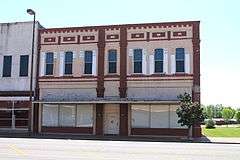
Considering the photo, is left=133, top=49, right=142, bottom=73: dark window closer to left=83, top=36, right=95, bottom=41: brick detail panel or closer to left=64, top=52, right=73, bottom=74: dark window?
left=83, top=36, right=95, bottom=41: brick detail panel

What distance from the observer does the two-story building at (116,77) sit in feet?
117

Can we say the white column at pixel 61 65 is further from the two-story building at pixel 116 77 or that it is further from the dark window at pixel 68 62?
the dark window at pixel 68 62

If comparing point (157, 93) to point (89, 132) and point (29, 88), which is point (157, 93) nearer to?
point (89, 132)

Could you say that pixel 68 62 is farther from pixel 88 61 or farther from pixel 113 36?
pixel 113 36

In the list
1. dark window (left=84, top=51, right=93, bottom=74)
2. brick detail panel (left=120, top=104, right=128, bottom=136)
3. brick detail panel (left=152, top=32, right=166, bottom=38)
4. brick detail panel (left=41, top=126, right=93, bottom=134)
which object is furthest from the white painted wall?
brick detail panel (left=152, top=32, right=166, bottom=38)

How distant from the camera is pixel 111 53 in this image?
37594 mm

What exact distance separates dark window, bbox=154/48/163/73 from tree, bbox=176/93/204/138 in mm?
4016

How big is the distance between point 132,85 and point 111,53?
139 inches

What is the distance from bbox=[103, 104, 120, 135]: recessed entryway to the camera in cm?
3672

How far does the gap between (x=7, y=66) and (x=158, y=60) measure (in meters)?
14.5

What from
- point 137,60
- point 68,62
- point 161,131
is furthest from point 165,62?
point 68,62

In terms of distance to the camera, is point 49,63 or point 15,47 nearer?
point 49,63

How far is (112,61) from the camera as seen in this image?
123 ft

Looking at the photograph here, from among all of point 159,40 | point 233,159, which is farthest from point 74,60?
point 233,159
